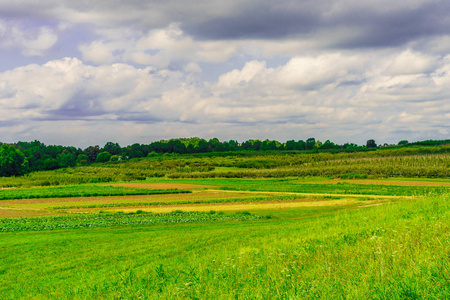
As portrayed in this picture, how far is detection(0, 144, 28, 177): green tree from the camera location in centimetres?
15100

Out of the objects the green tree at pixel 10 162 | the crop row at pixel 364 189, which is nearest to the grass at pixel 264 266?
the crop row at pixel 364 189

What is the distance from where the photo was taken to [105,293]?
11.0 meters

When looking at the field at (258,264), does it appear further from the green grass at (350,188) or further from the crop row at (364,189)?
the crop row at (364,189)

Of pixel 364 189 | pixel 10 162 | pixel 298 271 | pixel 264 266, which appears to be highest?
pixel 298 271

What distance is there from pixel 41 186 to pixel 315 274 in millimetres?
118591

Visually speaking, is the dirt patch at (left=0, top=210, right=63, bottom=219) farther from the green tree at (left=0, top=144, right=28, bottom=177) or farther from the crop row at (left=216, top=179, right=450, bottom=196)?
the green tree at (left=0, top=144, right=28, bottom=177)

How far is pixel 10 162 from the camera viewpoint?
495 ft

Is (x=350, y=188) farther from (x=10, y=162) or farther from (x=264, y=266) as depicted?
(x=10, y=162)

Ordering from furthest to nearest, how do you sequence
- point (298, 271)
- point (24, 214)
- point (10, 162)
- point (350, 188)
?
point (10, 162) < point (350, 188) < point (24, 214) < point (298, 271)

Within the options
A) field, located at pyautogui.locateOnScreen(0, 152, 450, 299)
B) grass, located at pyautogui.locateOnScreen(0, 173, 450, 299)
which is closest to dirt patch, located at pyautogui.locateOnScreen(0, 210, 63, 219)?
field, located at pyautogui.locateOnScreen(0, 152, 450, 299)

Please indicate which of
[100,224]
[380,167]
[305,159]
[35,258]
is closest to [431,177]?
[380,167]

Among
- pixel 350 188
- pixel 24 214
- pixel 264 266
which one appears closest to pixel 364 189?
pixel 350 188

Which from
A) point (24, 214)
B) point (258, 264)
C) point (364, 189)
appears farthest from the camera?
point (364, 189)

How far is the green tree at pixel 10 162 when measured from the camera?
151 meters
